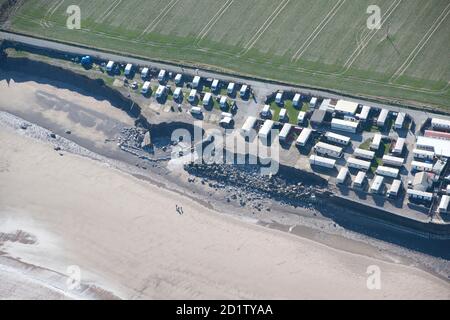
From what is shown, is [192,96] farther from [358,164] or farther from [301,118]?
[358,164]

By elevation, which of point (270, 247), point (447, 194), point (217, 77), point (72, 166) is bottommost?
point (270, 247)

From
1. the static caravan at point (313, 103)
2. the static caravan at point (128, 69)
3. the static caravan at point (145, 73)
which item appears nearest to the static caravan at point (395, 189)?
the static caravan at point (313, 103)

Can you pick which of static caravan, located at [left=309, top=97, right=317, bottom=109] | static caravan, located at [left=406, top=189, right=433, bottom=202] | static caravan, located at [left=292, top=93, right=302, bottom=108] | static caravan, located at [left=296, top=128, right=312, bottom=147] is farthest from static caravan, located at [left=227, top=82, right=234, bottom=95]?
static caravan, located at [left=406, top=189, right=433, bottom=202]

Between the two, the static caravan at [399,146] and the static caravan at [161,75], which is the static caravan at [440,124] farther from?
the static caravan at [161,75]

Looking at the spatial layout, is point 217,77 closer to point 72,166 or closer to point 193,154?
point 193,154
